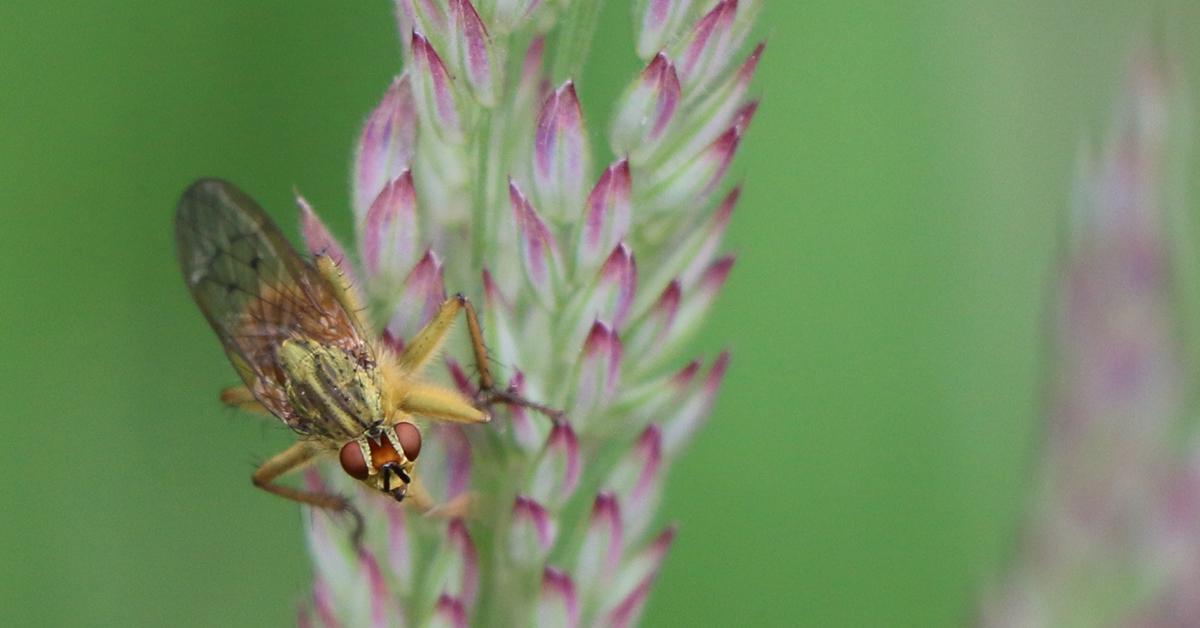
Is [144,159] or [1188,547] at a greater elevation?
[144,159]

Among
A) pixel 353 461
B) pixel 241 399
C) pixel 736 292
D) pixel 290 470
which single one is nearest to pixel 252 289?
pixel 241 399

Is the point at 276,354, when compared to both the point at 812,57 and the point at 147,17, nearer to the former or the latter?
the point at 147,17

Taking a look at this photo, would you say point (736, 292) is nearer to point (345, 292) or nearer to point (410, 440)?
point (345, 292)

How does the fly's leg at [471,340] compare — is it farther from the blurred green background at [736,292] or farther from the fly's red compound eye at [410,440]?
the blurred green background at [736,292]

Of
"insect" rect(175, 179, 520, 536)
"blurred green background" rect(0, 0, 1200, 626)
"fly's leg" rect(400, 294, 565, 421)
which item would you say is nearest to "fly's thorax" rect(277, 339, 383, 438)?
"insect" rect(175, 179, 520, 536)

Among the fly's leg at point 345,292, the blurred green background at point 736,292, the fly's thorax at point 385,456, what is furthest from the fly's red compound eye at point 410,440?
the blurred green background at point 736,292

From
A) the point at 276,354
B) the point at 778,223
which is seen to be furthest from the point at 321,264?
the point at 778,223

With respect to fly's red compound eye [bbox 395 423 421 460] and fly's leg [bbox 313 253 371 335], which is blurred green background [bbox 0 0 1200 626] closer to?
fly's leg [bbox 313 253 371 335]
